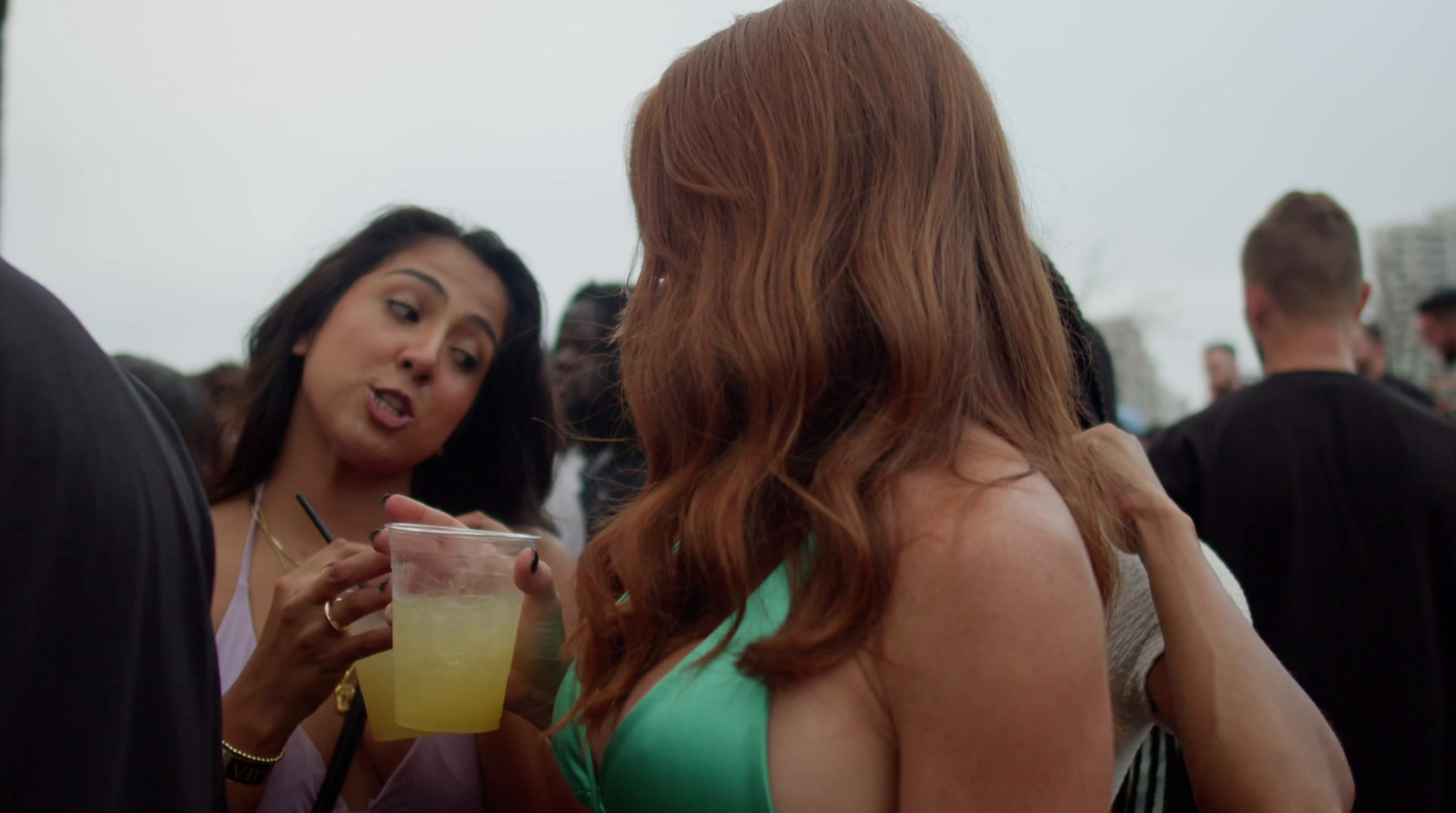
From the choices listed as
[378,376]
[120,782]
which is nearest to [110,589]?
[120,782]

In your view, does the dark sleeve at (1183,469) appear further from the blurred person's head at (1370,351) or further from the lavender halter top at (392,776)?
the blurred person's head at (1370,351)

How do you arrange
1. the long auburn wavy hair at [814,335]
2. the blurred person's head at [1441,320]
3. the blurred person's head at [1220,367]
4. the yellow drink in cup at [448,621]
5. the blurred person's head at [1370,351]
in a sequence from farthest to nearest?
the blurred person's head at [1220,367], the blurred person's head at [1441,320], the blurred person's head at [1370,351], the yellow drink in cup at [448,621], the long auburn wavy hair at [814,335]

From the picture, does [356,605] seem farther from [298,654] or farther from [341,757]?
[341,757]

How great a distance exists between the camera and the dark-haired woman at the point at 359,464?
168 cm

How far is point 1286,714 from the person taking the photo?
4.58 ft

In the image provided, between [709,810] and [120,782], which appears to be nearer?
[120,782]

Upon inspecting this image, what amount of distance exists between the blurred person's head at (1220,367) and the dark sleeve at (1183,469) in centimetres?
584

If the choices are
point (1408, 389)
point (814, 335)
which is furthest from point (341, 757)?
point (1408, 389)

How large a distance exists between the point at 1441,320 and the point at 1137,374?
2809 cm

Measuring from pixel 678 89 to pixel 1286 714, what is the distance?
1.25m

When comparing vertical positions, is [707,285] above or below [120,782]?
above

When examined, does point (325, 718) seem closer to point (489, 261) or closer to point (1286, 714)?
point (489, 261)

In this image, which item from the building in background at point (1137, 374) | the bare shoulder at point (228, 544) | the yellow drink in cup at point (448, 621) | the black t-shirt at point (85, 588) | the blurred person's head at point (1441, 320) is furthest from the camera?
the building in background at point (1137, 374)

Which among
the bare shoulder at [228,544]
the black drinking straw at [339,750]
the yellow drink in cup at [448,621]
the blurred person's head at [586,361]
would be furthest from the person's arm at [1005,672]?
the blurred person's head at [586,361]
